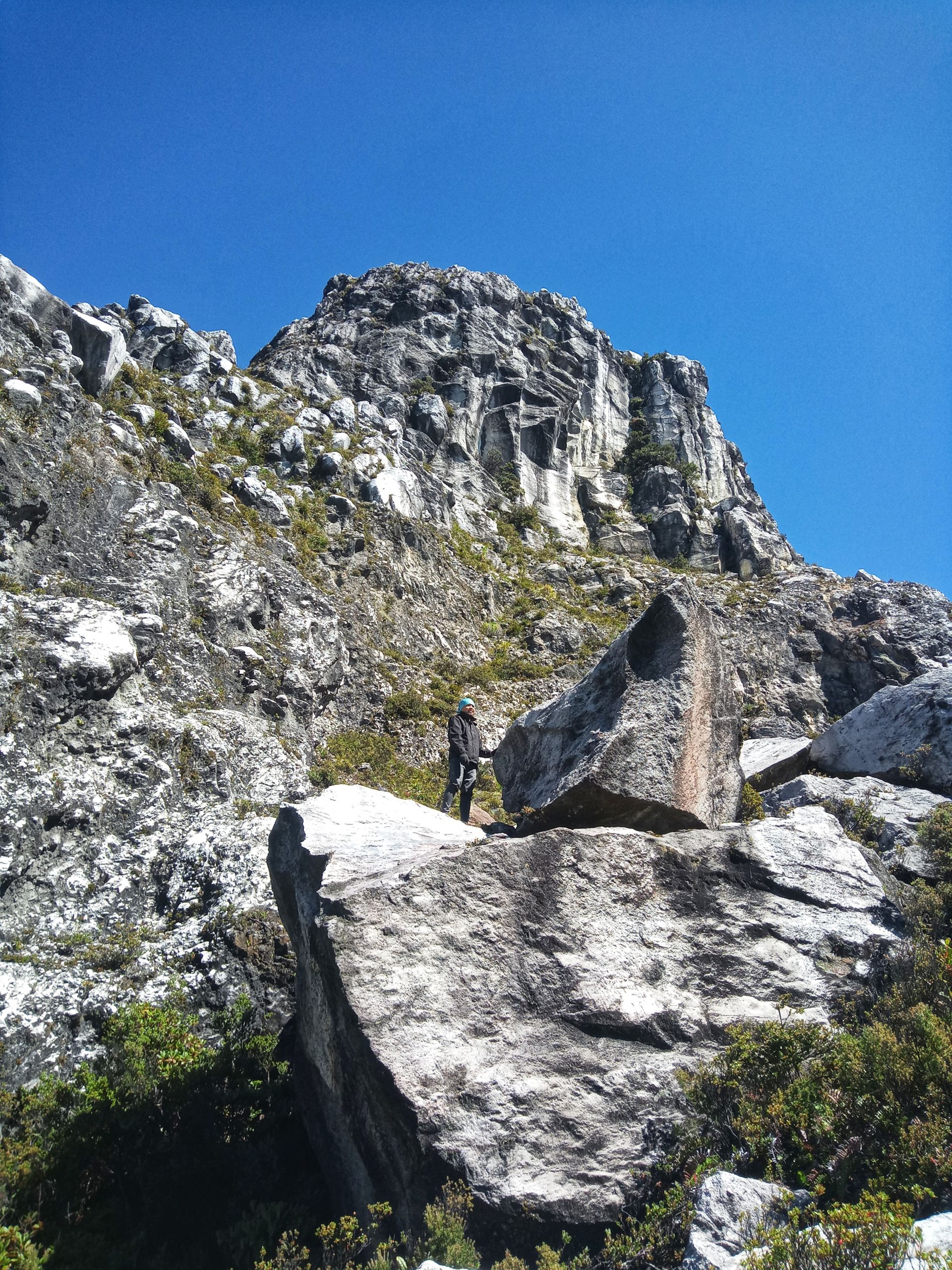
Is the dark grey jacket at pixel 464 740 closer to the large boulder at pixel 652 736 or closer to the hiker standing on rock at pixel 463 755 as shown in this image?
the hiker standing on rock at pixel 463 755

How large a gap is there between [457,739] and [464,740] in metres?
0.11

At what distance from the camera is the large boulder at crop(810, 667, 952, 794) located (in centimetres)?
1121

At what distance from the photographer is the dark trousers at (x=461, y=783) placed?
12211 mm

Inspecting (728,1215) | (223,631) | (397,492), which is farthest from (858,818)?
(397,492)

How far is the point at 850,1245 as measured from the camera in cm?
389

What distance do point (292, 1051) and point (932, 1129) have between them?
676cm

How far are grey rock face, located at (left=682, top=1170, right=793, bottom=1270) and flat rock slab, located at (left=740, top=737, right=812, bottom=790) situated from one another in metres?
7.78

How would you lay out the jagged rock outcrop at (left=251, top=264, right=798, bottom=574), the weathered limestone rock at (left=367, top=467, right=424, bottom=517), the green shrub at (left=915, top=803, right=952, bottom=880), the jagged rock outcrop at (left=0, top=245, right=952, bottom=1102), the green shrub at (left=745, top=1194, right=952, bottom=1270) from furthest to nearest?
the jagged rock outcrop at (left=251, top=264, right=798, bottom=574)
the weathered limestone rock at (left=367, top=467, right=424, bottom=517)
the jagged rock outcrop at (left=0, top=245, right=952, bottom=1102)
the green shrub at (left=915, top=803, right=952, bottom=880)
the green shrub at (left=745, top=1194, right=952, bottom=1270)

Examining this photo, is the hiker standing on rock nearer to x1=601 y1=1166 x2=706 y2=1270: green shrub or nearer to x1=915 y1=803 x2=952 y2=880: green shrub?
x1=915 y1=803 x2=952 y2=880: green shrub

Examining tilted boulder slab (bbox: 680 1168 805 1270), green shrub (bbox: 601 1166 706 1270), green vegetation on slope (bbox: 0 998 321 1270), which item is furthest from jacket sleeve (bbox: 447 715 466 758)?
tilted boulder slab (bbox: 680 1168 805 1270)

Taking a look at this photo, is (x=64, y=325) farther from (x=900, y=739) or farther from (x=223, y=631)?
(x=900, y=739)

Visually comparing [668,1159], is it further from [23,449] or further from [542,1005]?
[23,449]

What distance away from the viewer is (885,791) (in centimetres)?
1071

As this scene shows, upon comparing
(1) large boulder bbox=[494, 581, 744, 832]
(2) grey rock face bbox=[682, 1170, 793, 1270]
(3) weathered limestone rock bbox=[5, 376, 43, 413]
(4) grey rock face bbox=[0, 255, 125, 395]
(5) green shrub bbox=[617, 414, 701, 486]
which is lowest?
(2) grey rock face bbox=[682, 1170, 793, 1270]
